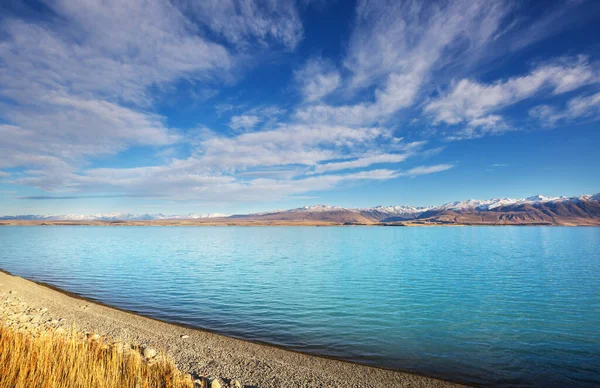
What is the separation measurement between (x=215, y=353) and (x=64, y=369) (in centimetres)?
774

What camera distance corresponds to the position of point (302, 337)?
19.4m

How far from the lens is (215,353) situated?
15562mm

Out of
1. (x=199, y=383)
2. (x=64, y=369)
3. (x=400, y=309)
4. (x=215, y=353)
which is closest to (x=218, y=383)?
(x=199, y=383)

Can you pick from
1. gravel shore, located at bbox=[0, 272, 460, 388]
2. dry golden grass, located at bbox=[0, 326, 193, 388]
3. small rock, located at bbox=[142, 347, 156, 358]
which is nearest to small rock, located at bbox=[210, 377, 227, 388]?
gravel shore, located at bbox=[0, 272, 460, 388]

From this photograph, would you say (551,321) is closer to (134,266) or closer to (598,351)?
(598,351)

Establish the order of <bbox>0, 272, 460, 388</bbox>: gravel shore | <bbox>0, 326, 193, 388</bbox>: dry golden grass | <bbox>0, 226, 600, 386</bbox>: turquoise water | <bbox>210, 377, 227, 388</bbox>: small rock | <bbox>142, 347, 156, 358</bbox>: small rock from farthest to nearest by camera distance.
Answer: <bbox>0, 226, 600, 386</bbox>: turquoise water < <bbox>142, 347, 156, 358</bbox>: small rock < <bbox>0, 272, 460, 388</bbox>: gravel shore < <bbox>210, 377, 227, 388</bbox>: small rock < <bbox>0, 326, 193, 388</bbox>: dry golden grass

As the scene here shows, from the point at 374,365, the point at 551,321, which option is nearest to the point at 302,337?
the point at 374,365

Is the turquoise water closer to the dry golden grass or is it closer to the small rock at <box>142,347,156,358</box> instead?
the small rock at <box>142,347,156,358</box>

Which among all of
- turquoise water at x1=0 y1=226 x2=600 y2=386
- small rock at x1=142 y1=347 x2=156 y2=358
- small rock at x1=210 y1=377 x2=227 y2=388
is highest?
small rock at x1=142 y1=347 x2=156 y2=358

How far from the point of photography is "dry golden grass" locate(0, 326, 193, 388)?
27.1 ft

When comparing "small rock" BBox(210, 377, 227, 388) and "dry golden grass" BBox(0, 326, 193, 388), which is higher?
"dry golden grass" BBox(0, 326, 193, 388)

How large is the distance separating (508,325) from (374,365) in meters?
12.1

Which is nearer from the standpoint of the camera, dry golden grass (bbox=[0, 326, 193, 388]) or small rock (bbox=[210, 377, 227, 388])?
dry golden grass (bbox=[0, 326, 193, 388])

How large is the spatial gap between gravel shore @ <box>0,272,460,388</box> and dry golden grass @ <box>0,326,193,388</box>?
12.5 feet
